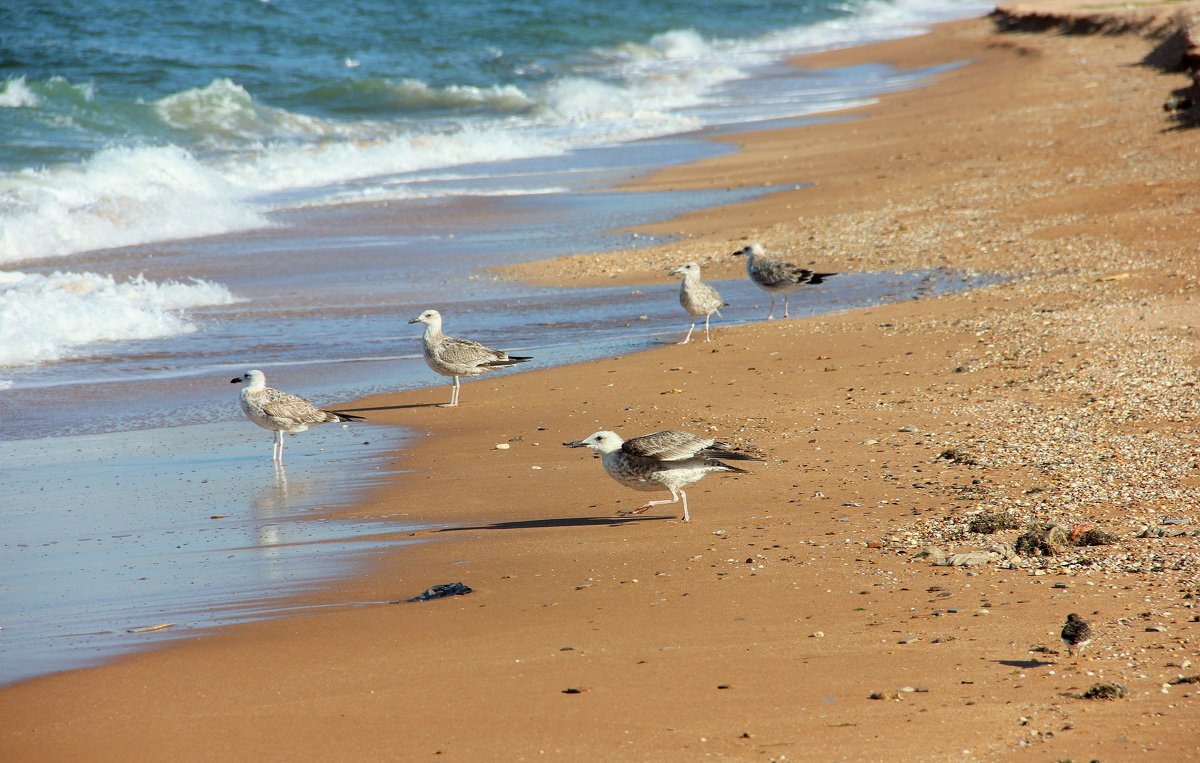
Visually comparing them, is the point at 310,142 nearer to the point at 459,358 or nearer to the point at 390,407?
the point at 459,358

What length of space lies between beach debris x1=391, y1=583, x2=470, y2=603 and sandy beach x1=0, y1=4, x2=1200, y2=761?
113mm

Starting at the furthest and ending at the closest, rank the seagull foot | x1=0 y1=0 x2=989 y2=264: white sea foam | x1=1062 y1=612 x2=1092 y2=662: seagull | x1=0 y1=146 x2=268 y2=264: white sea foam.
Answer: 1. x1=0 y1=0 x2=989 y2=264: white sea foam
2. x1=0 y1=146 x2=268 y2=264: white sea foam
3. the seagull foot
4. x1=1062 y1=612 x2=1092 y2=662: seagull

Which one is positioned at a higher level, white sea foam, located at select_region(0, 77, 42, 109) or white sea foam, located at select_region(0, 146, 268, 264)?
white sea foam, located at select_region(0, 77, 42, 109)

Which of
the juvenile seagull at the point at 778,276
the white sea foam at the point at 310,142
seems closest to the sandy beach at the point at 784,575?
the juvenile seagull at the point at 778,276

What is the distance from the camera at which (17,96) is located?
110 feet

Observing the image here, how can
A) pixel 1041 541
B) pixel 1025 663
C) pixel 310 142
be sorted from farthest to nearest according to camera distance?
pixel 310 142
pixel 1041 541
pixel 1025 663

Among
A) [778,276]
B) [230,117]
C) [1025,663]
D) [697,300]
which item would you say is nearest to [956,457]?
[1025,663]

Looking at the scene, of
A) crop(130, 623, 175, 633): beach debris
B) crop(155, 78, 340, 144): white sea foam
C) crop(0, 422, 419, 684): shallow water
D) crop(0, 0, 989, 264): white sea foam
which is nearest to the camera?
crop(130, 623, 175, 633): beach debris

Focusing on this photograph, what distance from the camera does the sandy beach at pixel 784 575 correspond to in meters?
5.02

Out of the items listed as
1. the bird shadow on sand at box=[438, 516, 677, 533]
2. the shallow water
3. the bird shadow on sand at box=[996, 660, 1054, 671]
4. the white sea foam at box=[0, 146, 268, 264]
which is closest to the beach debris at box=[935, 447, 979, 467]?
the bird shadow on sand at box=[438, 516, 677, 533]

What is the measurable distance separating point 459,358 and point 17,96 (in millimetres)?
25889

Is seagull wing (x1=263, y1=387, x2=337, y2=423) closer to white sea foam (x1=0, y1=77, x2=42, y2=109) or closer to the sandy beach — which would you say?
the sandy beach

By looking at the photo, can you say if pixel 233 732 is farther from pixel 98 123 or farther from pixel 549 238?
pixel 98 123

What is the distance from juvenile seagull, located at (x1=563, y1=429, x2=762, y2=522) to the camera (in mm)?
7586
